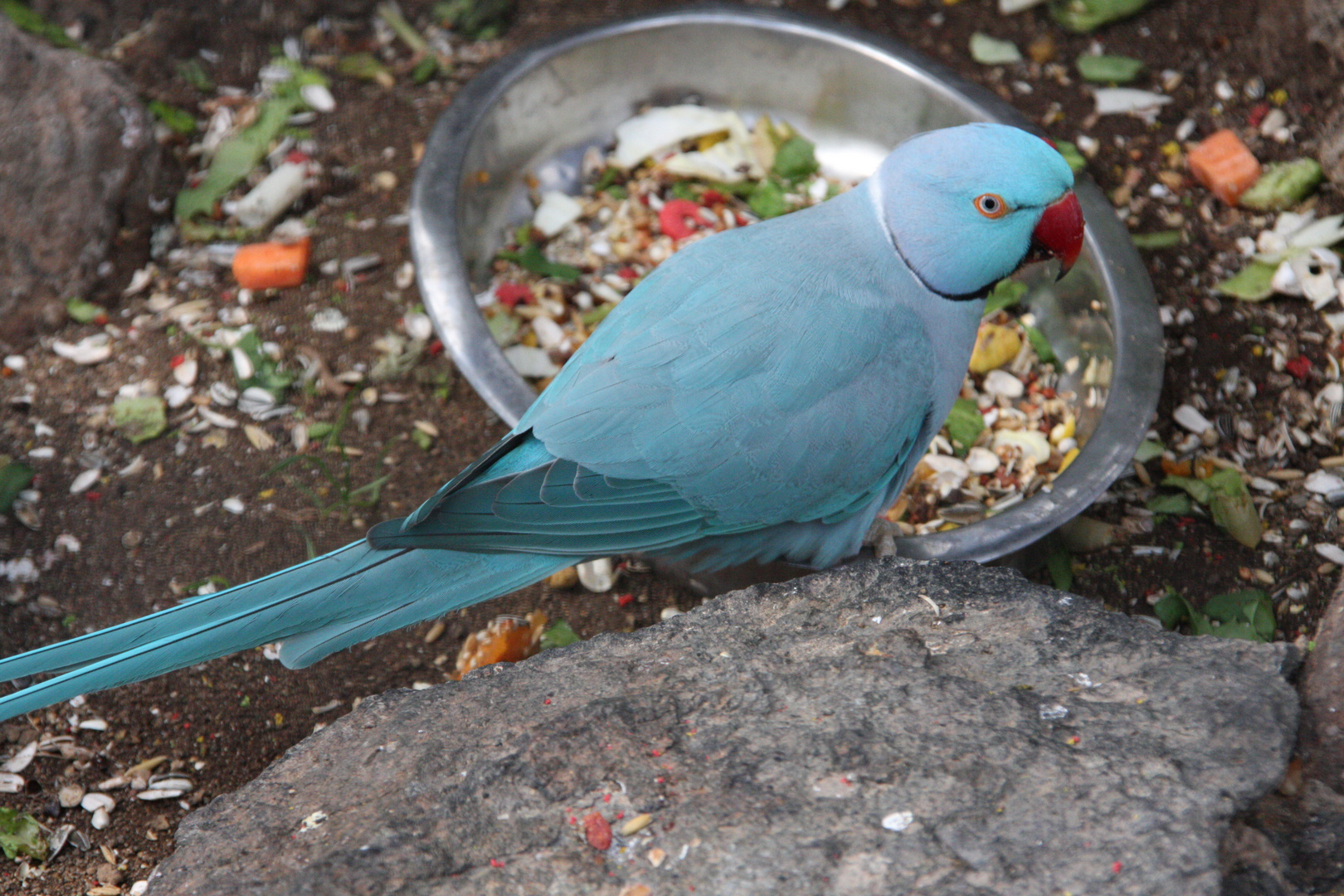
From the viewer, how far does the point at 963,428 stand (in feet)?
9.37

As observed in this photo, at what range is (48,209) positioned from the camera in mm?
2949

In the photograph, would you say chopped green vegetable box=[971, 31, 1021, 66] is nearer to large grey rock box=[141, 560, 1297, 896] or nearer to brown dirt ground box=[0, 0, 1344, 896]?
brown dirt ground box=[0, 0, 1344, 896]

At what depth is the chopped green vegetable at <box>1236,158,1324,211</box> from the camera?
3.23 m

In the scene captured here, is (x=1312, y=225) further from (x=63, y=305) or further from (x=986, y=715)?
(x=63, y=305)

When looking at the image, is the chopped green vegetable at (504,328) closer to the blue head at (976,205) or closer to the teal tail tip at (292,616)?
the teal tail tip at (292,616)

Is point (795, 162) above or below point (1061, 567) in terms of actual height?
above

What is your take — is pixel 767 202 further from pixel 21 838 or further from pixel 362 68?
pixel 21 838

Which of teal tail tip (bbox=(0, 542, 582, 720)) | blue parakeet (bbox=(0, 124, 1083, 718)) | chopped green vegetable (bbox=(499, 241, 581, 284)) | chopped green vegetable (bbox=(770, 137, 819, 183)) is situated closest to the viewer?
teal tail tip (bbox=(0, 542, 582, 720))

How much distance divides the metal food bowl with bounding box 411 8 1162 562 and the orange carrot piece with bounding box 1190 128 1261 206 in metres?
0.67

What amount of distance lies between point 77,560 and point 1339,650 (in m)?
2.72

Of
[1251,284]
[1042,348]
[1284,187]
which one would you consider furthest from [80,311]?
[1284,187]

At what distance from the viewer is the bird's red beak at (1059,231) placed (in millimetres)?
2086

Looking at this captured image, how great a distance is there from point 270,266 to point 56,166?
0.62 metres

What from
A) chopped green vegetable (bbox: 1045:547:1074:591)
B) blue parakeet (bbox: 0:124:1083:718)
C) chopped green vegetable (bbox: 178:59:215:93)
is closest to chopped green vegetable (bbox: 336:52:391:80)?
chopped green vegetable (bbox: 178:59:215:93)
